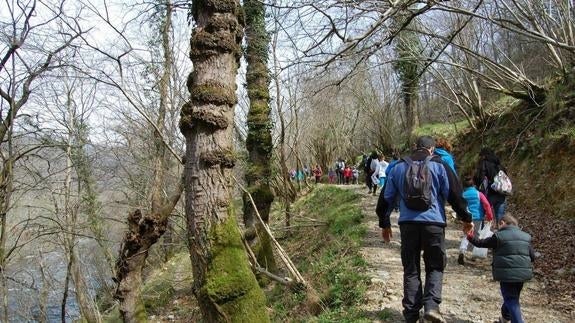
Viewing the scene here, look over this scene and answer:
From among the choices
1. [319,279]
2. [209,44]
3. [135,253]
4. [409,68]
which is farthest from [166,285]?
[409,68]

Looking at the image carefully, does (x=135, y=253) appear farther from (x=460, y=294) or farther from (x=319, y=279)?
(x=460, y=294)

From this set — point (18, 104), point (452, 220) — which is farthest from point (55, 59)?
point (452, 220)

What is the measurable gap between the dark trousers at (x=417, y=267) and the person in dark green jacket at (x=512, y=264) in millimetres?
680

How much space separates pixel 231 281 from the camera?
359 cm

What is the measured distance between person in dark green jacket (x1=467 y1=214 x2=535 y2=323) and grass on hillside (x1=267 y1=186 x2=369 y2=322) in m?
1.53

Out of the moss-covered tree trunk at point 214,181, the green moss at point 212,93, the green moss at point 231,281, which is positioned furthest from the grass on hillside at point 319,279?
the green moss at point 212,93

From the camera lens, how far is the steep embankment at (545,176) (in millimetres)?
6905

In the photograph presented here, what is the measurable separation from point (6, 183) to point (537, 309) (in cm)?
1001

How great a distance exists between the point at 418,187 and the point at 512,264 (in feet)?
4.46

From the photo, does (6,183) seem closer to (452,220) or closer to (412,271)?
(412,271)

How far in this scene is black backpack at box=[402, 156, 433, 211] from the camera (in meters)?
4.16

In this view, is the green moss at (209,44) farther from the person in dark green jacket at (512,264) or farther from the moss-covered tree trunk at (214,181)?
the person in dark green jacket at (512,264)

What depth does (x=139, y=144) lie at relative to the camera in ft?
64.4

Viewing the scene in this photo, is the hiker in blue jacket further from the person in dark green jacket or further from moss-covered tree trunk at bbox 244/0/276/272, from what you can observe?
moss-covered tree trunk at bbox 244/0/276/272
